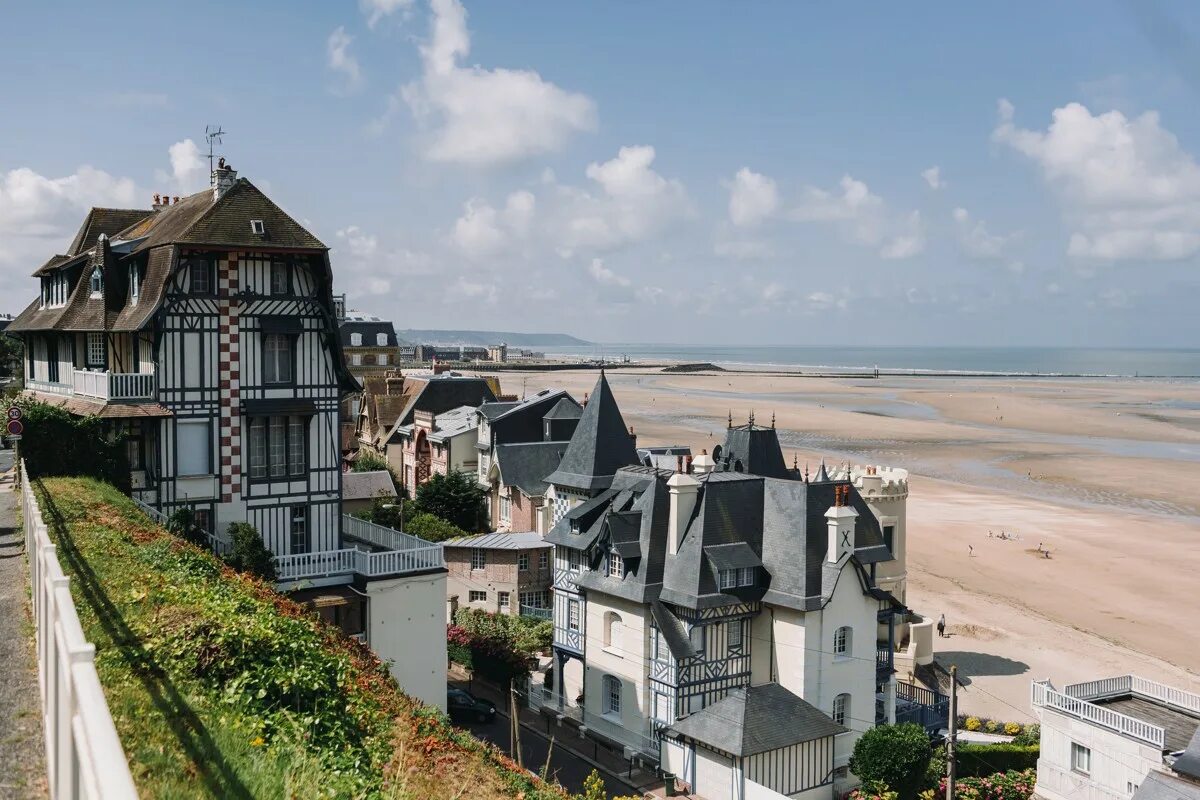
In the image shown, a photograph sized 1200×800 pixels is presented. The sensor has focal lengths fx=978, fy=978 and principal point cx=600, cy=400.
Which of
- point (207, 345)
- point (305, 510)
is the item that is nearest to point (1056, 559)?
point (305, 510)

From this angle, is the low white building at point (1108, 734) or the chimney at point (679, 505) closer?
the low white building at point (1108, 734)

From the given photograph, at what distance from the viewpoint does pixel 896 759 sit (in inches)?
907

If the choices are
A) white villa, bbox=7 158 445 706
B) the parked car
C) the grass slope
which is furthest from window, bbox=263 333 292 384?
the grass slope

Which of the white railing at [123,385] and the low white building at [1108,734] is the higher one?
the white railing at [123,385]

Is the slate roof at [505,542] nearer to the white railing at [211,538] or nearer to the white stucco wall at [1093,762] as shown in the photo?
the white railing at [211,538]

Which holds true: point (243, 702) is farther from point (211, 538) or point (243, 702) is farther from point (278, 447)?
point (278, 447)

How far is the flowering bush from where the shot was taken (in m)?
23.4

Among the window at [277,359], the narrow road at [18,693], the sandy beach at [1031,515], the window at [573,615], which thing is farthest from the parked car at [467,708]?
the sandy beach at [1031,515]

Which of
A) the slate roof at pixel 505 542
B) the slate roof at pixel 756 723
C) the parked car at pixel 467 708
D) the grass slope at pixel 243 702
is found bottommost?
the parked car at pixel 467 708

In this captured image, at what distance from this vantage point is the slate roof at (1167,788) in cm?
1692

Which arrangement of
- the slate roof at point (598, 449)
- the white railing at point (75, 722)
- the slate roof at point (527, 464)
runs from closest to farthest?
the white railing at point (75, 722) < the slate roof at point (598, 449) < the slate roof at point (527, 464)

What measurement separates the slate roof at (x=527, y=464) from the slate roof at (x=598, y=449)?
11283mm

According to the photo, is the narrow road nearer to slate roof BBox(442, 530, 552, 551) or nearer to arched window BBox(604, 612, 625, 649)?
arched window BBox(604, 612, 625, 649)

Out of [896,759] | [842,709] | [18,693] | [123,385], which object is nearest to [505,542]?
[842,709]
